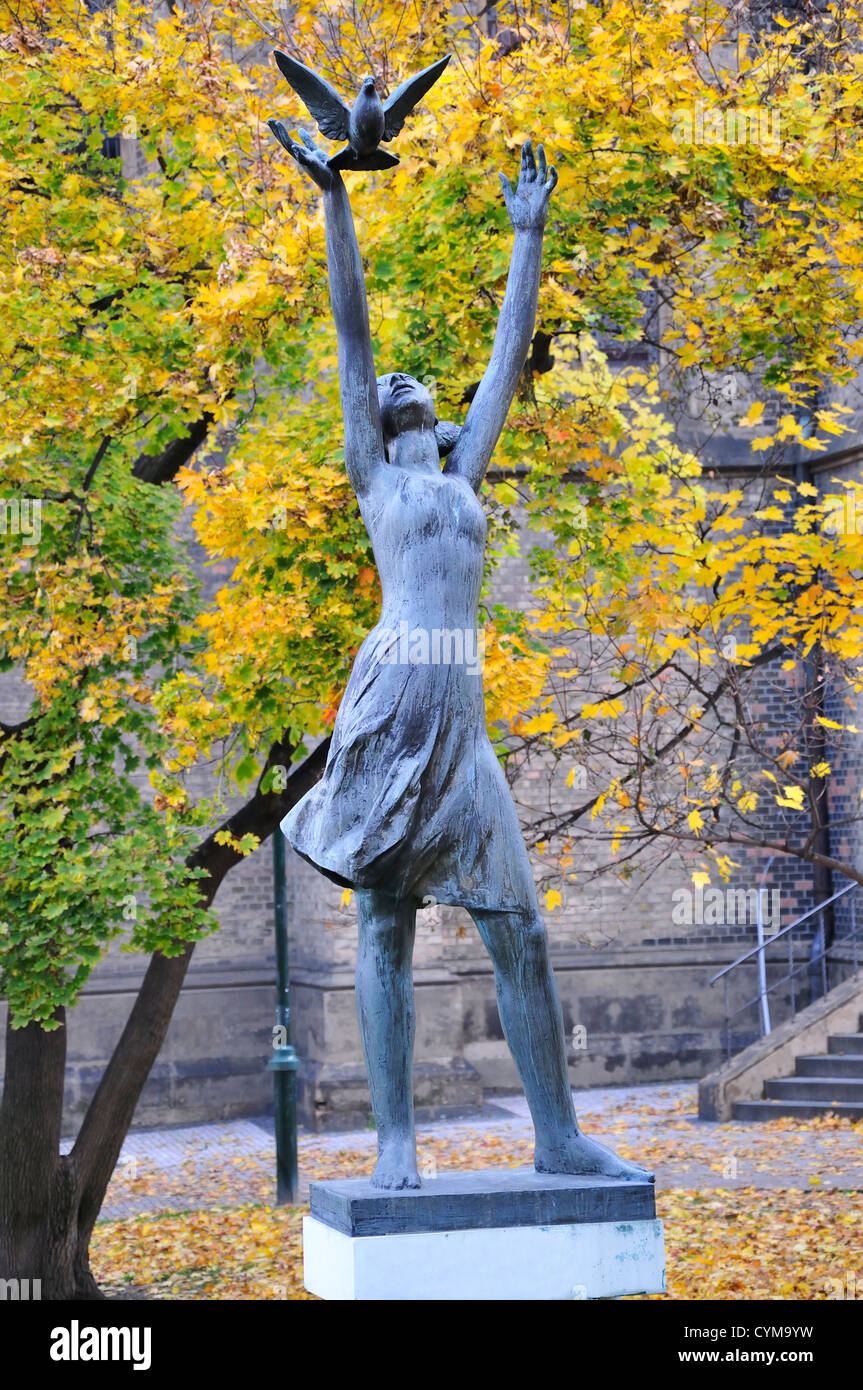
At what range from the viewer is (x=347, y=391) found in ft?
15.0

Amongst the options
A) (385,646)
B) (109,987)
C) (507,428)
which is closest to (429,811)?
(385,646)

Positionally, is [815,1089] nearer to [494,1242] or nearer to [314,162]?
[494,1242]

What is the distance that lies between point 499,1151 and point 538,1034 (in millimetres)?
9855

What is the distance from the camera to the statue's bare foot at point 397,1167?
13.6 ft

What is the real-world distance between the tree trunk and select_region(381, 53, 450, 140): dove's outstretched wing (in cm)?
517

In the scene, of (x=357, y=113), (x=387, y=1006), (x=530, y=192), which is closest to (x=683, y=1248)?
(x=387, y=1006)

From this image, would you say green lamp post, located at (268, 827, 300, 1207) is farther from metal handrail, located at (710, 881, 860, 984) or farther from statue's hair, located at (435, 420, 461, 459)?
statue's hair, located at (435, 420, 461, 459)

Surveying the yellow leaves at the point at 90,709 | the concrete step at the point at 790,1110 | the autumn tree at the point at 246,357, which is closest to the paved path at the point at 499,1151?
the concrete step at the point at 790,1110

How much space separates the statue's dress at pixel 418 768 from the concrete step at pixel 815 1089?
1113 centimetres

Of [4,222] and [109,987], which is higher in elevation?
[4,222]

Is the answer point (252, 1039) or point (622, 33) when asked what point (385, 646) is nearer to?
point (622, 33)

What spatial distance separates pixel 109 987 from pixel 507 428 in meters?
9.50

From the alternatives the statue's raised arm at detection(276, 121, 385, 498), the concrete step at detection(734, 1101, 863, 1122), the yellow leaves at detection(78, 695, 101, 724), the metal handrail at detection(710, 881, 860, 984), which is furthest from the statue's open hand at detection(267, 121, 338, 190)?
the metal handrail at detection(710, 881, 860, 984)
